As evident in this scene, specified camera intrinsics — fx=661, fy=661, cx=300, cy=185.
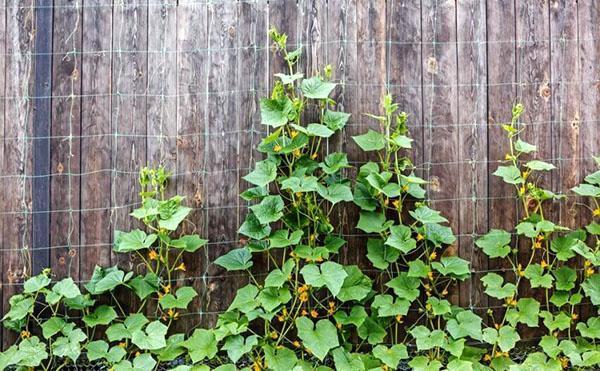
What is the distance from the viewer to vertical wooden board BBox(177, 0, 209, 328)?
3.17m

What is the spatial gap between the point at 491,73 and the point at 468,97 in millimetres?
168

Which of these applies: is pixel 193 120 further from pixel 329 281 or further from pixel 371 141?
pixel 329 281

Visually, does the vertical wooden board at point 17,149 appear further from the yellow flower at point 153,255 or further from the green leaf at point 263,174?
the green leaf at point 263,174

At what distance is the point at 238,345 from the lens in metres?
2.97

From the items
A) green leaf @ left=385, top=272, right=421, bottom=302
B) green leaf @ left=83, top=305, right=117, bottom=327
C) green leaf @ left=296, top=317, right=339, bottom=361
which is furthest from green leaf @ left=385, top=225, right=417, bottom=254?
green leaf @ left=83, top=305, right=117, bottom=327

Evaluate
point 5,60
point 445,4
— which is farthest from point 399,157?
point 5,60

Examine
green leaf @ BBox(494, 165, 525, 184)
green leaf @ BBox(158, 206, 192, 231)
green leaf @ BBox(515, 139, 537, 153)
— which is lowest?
green leaf @ BBox(158, 206, 192, 231)

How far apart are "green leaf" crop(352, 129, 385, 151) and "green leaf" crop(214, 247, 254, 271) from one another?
0.73 meters

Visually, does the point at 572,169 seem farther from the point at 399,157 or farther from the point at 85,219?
the point at 85,219

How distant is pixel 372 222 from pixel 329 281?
0.37 metres

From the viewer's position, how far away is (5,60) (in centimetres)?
323

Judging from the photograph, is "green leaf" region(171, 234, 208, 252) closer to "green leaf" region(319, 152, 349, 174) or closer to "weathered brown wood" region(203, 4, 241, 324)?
"weathered brown wood" region(203, 4, 241, 324)

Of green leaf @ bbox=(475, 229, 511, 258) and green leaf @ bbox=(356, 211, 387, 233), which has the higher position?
green leaf @ bbox=(356, 211, 387, 233)

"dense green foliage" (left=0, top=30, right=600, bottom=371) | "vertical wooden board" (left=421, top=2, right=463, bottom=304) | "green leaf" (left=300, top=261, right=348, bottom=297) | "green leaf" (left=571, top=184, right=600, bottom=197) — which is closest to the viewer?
"green leaf" (left=300, top=261, right=348, bottom=297)
